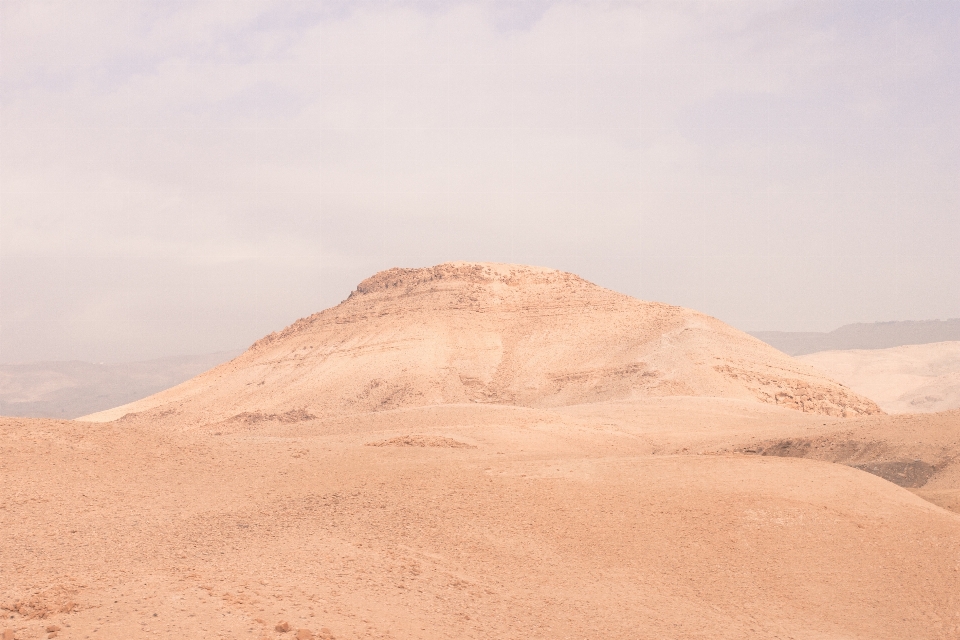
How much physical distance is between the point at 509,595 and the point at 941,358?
7724 centimetres

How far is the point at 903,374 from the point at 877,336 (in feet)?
431

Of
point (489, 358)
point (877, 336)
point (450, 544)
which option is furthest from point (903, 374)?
point (877, 336)

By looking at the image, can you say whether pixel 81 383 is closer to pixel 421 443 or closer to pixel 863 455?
pixel 421 443

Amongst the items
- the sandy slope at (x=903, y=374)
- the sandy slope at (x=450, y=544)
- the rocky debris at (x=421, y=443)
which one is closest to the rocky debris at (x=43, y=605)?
the sandy slope at (x=450, y=544)

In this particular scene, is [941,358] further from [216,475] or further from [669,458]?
[216,475]

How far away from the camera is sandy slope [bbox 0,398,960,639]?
6.87m

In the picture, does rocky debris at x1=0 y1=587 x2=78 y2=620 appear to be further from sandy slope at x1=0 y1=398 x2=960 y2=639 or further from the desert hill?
the desert hill

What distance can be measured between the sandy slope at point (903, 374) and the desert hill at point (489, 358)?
17.7 metres

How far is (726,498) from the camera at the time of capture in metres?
10.5

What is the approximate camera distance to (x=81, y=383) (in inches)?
6048

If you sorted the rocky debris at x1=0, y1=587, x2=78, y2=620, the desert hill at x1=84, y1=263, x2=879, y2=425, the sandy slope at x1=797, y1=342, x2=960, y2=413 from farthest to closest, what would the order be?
the sandy slope at x1=797, y1=342, x2=960, y2=413 → the desert hill at x1=84, y1=263, x2=879, y2=425 → the rocky debris at x1=0, y1=587, x2=78, y2=620

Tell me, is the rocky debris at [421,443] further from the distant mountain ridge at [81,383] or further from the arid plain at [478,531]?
the distant mountain ridge at [81,383]

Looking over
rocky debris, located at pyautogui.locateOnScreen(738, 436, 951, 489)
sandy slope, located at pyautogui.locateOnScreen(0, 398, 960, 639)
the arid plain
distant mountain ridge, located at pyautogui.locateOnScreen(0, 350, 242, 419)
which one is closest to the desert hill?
the arid plain

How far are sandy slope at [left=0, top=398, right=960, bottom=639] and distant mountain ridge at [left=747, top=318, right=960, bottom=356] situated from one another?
528 feet
